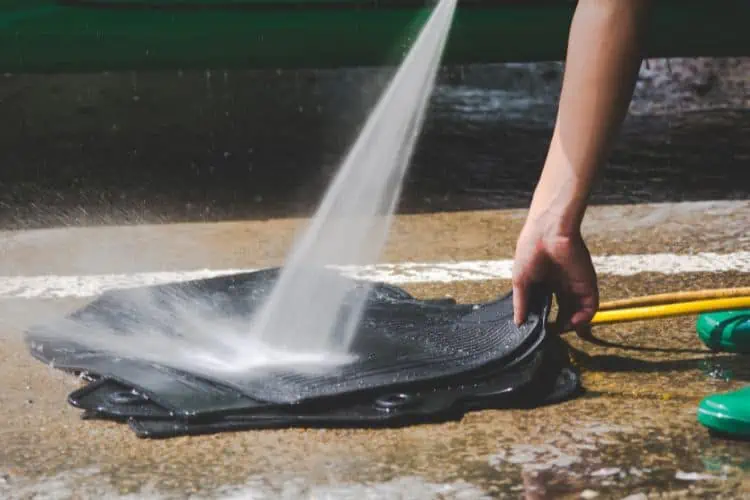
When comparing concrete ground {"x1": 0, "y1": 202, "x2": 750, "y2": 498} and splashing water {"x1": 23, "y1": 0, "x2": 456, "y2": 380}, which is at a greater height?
splashing water {"x1": 23, "y1": 0, "x2": 456, "y2": 380}

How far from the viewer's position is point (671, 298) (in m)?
3.16

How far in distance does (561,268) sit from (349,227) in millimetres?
1832

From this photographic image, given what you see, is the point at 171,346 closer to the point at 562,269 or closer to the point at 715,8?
the point at 562,269

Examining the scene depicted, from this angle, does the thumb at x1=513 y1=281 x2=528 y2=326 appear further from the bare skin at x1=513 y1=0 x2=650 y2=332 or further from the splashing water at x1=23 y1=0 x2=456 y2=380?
the splashing water at x1=23 y1=0 x2=456 y2=380

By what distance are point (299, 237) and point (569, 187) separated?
68.6 inches

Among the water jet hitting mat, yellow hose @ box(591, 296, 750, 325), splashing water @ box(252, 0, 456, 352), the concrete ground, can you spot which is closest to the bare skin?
the water jet hitting mat

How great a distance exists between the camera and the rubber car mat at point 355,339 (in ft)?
8.82

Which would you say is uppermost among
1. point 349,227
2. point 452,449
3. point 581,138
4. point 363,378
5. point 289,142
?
point 289,142

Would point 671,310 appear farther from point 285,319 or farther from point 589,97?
point 285,319

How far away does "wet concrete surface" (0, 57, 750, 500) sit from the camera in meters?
2.36

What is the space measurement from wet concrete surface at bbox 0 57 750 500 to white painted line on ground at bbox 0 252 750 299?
0.07 meters

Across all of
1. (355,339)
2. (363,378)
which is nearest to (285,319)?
(355,339)

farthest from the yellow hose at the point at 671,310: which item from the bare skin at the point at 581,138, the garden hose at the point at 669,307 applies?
the bare skin at the point at 581,138

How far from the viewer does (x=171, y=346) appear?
3.01 m
